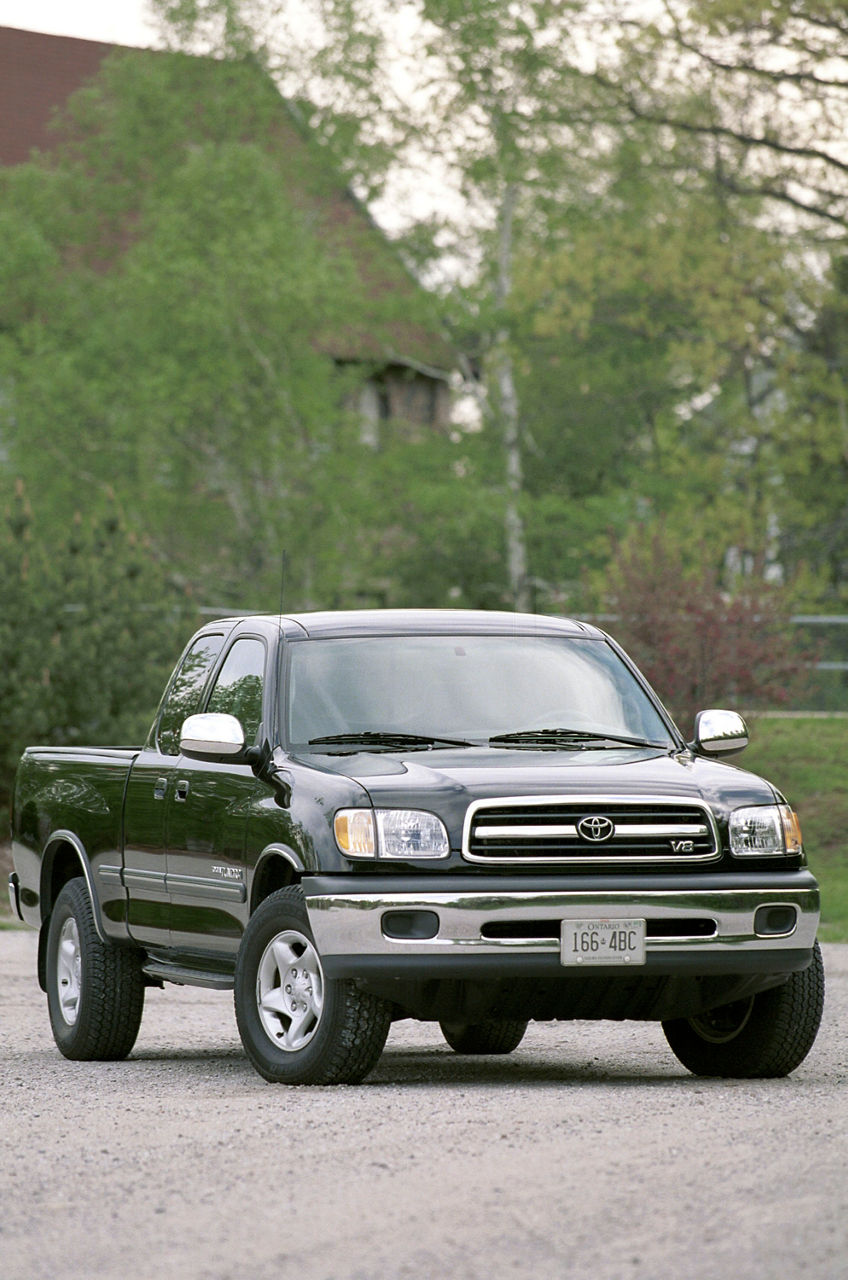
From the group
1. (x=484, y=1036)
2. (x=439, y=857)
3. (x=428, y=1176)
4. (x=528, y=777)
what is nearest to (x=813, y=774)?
(x=484, y=1036)

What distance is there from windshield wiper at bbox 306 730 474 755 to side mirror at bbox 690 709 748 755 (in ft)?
3.76

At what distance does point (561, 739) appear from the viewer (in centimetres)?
946

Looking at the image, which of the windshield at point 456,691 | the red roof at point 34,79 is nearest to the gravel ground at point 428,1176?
the windshield at point 456,691

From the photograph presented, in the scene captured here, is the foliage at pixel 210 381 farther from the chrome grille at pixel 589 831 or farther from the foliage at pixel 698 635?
the chrome grille at pixel 589 831

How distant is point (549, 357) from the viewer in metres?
44.1

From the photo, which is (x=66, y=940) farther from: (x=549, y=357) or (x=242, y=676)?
(x=549, y=357)

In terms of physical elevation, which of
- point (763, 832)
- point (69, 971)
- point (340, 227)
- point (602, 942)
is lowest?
point (69, 971)

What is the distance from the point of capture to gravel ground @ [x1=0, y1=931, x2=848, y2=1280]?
18.3 ft

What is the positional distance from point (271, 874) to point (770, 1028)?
2100mm

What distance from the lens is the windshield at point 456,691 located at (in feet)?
31.1

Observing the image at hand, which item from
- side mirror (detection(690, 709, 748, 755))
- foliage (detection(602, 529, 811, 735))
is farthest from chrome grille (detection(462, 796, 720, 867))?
foliage (detection(602, 529, 811, 735))

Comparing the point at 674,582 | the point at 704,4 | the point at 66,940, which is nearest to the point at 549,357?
the point at 704,4

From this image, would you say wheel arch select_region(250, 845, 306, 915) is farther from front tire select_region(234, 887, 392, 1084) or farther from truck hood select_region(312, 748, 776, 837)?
truck hood select_region(312, 748, 776, 837)

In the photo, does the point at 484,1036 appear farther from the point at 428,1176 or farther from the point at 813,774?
Answer: the point at 813,774
